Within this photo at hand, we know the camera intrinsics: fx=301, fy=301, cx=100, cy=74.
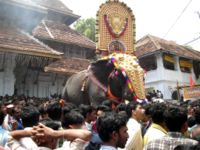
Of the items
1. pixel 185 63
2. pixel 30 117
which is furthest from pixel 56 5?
pixel 30 117

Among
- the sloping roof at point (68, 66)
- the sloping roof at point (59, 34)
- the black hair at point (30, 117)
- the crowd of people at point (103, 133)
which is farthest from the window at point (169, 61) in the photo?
the black hair at point (30, 117)

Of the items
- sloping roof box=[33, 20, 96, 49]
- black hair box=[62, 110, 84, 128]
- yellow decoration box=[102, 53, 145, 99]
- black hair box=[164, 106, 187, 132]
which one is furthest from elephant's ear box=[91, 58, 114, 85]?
sloping roof box=[33, 20, 96, 49]

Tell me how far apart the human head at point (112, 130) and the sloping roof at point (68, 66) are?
8.83m

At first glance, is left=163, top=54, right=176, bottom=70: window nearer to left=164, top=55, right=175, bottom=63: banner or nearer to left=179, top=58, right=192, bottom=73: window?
left=164, top=55, right=175, bottom=63: banner

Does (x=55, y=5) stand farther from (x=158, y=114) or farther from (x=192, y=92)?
(x=158, y=114)

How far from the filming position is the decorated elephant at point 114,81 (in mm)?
7176

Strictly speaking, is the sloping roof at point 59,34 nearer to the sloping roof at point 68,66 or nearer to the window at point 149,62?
the sloping roof at point 68,66

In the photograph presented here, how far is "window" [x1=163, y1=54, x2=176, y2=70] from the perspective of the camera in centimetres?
2166

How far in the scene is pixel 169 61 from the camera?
22.0 m

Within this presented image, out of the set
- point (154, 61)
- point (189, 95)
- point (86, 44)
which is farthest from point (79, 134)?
Answer: point (154, 61)

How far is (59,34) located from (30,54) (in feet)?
18.9

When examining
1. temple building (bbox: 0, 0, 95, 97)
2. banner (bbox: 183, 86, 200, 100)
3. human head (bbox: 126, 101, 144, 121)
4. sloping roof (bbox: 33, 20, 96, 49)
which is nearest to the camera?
human head (bbox: 126, 101, 144, 121)

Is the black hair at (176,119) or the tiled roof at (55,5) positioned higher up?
the tiled roof at (55,5)

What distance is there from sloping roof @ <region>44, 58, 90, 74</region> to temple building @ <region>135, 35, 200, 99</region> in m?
8.31
